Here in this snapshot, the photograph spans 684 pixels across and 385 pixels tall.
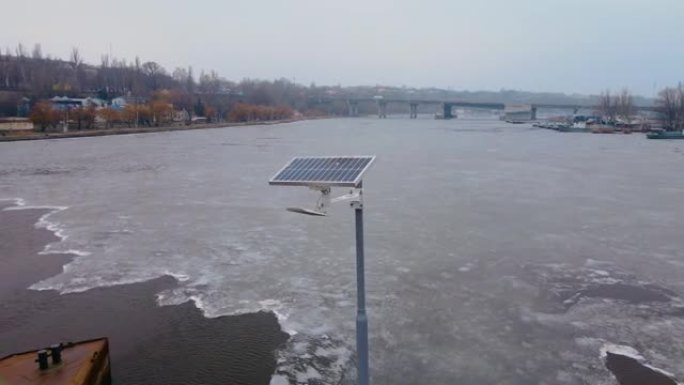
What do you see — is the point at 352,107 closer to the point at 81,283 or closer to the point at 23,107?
the point at 23,107

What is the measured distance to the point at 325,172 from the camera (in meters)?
4.26

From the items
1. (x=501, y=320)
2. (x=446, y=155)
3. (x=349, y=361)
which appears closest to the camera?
(x=349, y=361)

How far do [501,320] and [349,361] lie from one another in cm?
215

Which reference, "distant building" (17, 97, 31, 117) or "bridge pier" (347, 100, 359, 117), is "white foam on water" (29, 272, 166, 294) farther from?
"bridge pier" (347, 100, 359, 117)

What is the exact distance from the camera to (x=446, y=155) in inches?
1194

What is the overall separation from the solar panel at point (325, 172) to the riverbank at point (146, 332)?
231cm

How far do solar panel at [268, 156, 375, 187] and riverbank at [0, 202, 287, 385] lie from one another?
2305 mm

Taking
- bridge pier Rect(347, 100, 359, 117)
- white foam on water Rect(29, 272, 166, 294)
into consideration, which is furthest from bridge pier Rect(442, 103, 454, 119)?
white foam on water Rect(29, 272, 166, 294)

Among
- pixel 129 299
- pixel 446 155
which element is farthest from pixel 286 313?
pixel 446 155

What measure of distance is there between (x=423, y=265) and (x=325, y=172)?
16.7 feet

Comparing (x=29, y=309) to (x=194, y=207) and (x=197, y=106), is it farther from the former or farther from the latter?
(x=197, y=106)

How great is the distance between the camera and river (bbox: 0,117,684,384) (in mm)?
5855

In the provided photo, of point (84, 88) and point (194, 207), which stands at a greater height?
point (84, 88)

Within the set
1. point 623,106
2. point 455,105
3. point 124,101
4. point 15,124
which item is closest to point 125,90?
point 124,101
